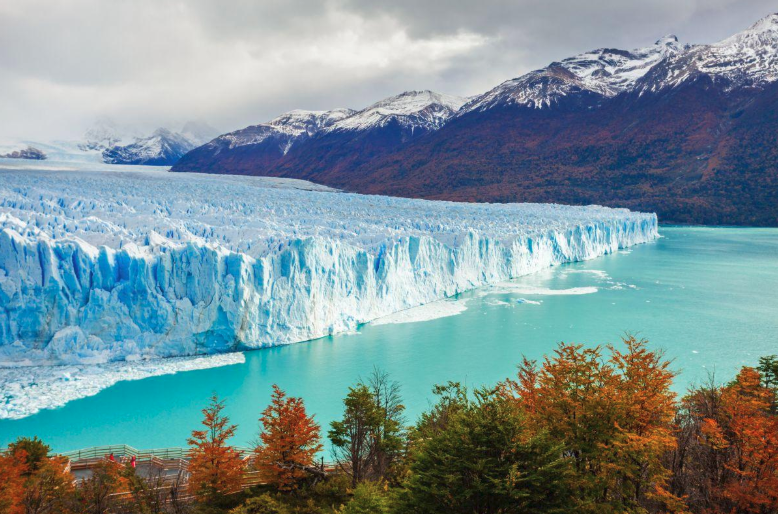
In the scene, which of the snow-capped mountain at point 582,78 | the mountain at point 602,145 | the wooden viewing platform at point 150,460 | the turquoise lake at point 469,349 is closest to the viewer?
the wooden viewing platform at point 150,460

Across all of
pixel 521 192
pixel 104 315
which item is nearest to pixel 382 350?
pixel 104 315

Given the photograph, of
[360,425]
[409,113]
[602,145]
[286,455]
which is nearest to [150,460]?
[286,455]

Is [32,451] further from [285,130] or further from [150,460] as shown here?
[285,130]

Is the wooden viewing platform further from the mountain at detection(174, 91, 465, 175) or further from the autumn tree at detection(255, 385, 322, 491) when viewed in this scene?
the mountain at detection(174, 91, 465, 175)

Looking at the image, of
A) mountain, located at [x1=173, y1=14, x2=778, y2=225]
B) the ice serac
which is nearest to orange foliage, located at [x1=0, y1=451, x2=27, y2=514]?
the ice serac

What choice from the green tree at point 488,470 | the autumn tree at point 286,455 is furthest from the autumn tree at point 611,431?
the autumn tree at point 286,455

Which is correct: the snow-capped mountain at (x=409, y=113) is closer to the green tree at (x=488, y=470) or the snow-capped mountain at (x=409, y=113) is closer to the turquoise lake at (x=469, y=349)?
the turquoise lake at (x=469, y=349)

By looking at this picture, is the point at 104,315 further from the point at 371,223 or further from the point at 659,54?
the point at 659,54
